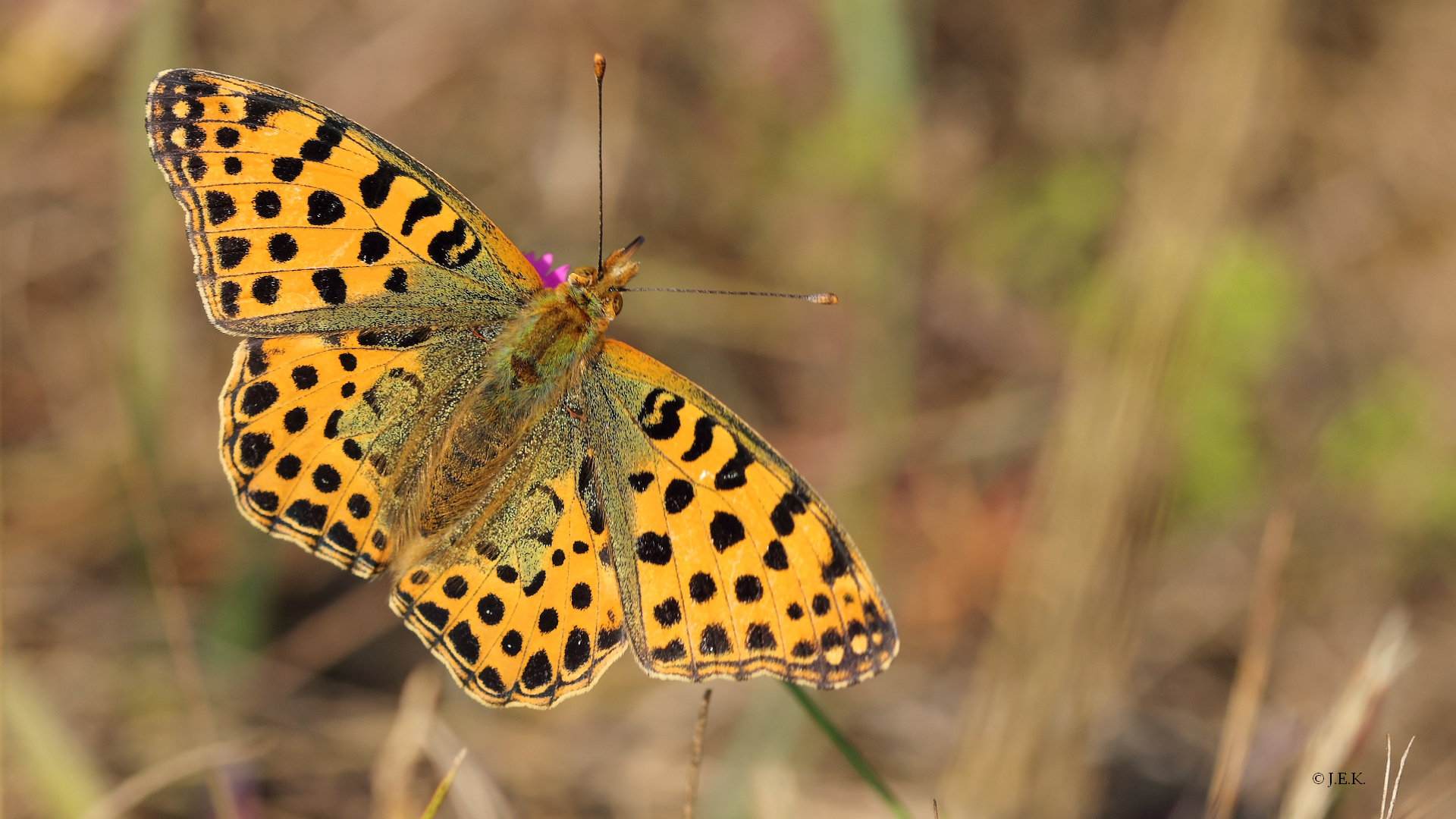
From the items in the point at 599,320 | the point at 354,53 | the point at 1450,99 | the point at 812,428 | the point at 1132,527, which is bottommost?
the point at 812,428

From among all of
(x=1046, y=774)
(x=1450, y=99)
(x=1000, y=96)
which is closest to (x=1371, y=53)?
(x=1450, y=99)

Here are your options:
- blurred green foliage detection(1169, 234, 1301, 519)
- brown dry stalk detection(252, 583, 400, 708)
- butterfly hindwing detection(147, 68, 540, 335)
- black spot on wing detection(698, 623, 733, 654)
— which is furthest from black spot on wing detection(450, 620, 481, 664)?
blurred green foliage detection(1169, 234, 1301, 519)

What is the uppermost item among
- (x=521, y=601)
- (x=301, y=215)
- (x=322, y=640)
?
(x=301, y=215)

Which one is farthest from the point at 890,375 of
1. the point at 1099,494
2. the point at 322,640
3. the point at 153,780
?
the point at 153,780

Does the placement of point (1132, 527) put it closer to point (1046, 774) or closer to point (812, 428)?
point (1046, 774)

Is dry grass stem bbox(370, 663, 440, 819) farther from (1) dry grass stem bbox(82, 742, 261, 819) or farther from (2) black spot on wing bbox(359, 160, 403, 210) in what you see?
(2) black spot on wing bbox(359, 160, 403, 210)

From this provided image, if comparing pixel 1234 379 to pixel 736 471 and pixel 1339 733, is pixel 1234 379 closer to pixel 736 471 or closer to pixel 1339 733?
pixel 1339 733

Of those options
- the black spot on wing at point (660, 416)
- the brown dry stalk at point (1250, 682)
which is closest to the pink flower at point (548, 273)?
the black spot on wing at point (660, 416)
